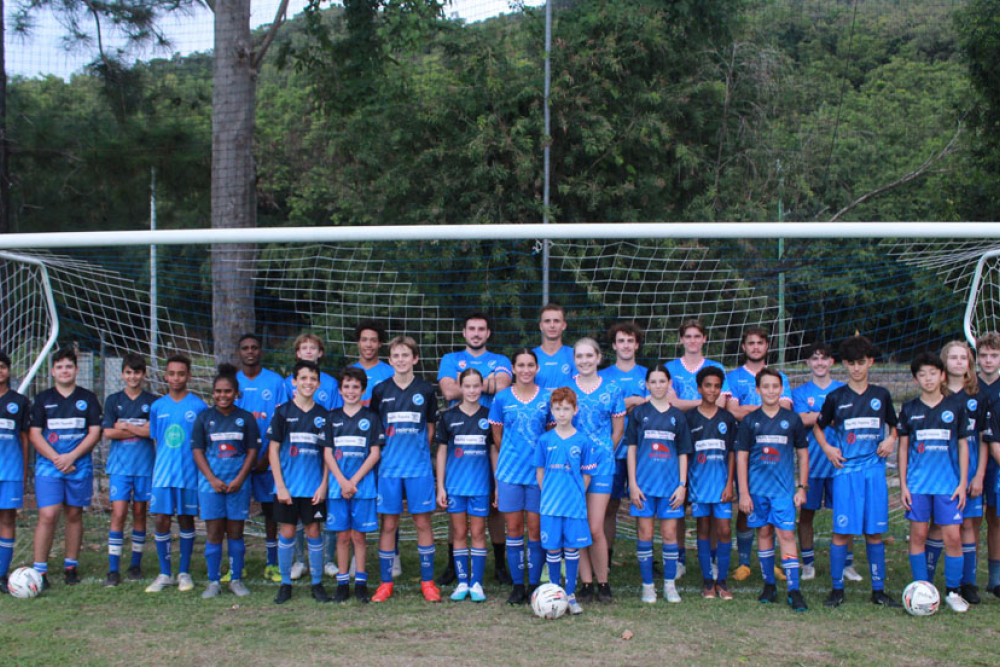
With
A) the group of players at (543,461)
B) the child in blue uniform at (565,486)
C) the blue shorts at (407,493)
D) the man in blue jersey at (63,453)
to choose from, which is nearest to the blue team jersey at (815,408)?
the group of players at (543,461)

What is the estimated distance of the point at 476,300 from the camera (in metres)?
8.16

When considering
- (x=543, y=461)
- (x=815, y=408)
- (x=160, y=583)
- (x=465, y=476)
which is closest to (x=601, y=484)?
(x=543, y=461)

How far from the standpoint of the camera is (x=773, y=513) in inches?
203

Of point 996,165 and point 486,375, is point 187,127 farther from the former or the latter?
point 996,165

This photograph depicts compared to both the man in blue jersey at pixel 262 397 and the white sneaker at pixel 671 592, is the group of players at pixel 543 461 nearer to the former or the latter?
the white sneaker at pixel 671 592

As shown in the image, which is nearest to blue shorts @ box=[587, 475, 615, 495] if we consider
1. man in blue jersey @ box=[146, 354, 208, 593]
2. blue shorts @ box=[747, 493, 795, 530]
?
blue shorts @ box=[747, 493, 795, 530]

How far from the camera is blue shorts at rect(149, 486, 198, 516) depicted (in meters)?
5.54

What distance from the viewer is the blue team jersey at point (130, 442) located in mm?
5695

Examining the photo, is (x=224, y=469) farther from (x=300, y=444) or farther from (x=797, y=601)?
(x=797, y=601)

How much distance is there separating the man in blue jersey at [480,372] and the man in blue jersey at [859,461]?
1876mm

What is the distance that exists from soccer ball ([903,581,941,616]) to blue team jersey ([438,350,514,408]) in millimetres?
2510

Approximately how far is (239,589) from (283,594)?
0.33m

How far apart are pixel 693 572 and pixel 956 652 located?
1792 millimetres

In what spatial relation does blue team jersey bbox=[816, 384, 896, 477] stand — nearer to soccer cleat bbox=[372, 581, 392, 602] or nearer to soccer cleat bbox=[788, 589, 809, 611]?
soccer cleat bbox=[788, 589, 809, 611]
